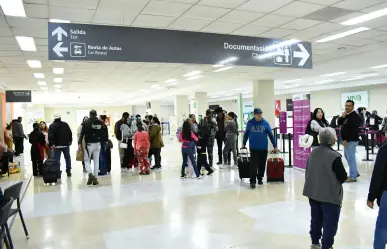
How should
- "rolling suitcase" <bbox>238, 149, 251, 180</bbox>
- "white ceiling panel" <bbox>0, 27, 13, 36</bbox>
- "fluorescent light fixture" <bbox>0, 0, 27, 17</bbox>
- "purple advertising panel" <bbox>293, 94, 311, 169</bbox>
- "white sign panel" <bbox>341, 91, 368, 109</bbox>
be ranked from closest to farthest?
"fluorescent light fixture" <bbox>0, 0, 27, 17</bbox>, "white ceiling panel" <bbox>0, 27, 13, 36</bbox>, "rolling suitcase" <bbox>238, 149, 251, 180</bbox>, "purple advertising panel" <bbox>293, 94, 311, 169</bbox>, "white sign panel" <bbox>341, 91, 368, 109</bbox>

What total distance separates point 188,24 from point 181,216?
3.15 m

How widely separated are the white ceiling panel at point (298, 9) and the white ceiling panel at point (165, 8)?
1489 mm

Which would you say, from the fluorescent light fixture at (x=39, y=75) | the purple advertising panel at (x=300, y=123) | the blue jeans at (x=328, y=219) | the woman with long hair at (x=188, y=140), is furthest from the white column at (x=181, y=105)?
the blue jeans at (x=328, y=219)

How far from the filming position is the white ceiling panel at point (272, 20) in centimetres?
532

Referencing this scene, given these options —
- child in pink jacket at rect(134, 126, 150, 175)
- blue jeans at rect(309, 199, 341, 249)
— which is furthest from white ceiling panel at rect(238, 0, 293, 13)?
child in pink jacket at rect(134, 126, 150, 175)

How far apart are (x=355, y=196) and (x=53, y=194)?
5.31m

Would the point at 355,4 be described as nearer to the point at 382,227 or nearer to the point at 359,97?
the point at 382,227

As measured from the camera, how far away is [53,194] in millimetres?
6000

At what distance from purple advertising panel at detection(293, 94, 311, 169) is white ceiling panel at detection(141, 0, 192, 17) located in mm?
3932

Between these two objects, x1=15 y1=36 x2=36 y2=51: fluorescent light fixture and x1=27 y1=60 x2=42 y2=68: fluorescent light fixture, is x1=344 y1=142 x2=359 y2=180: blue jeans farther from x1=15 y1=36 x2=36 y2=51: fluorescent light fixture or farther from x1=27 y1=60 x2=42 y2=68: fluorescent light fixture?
x1=27 y1=60 x2=42 y2=68: fluorescent light fixture

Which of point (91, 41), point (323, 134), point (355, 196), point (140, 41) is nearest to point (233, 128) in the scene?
point (355, 196)

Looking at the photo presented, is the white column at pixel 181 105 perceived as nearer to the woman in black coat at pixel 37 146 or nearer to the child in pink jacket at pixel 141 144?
the child in pink jacket at pixel 141 144

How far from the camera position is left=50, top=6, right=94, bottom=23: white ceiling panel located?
457cm

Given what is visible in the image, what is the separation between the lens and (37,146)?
310 inches
